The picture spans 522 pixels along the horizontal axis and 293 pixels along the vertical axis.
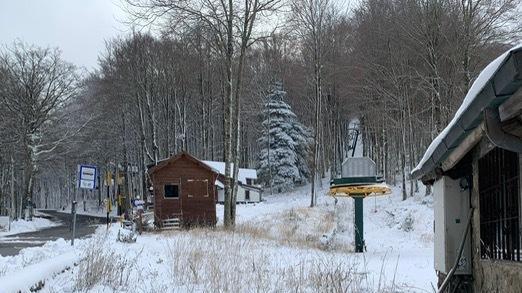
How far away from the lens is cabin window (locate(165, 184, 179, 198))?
3294cm

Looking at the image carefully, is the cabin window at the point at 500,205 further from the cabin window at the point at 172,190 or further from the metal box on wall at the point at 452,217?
the cabin window at the point at 172,190

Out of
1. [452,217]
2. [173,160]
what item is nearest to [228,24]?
[173,160]

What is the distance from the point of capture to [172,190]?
109 ft

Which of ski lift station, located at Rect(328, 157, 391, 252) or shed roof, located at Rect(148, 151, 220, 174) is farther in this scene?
shed roof, located at Rect(148, 151, 220, 174)

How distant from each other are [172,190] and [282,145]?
29.6 metres

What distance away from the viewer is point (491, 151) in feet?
17.7

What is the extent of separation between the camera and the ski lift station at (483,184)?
3722 mm

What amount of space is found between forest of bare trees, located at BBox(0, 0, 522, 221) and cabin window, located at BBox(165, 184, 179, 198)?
3.24m

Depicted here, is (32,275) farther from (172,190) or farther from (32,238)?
(172,190)

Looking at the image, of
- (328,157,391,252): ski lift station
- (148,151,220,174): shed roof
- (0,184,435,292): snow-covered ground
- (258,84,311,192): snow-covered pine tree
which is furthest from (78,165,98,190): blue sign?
(258,84,311,192): snow-covered pine tree

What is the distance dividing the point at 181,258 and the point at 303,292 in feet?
14.4

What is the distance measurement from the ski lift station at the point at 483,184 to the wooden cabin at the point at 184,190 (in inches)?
1029

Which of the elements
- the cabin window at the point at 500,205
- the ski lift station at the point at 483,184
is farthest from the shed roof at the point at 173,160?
the cabin window at the point at 500,205

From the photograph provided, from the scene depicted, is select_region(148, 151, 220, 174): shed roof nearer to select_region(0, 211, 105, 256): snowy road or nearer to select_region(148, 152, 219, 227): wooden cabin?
select_region(148, 152, 219, 227): wooden cabin
